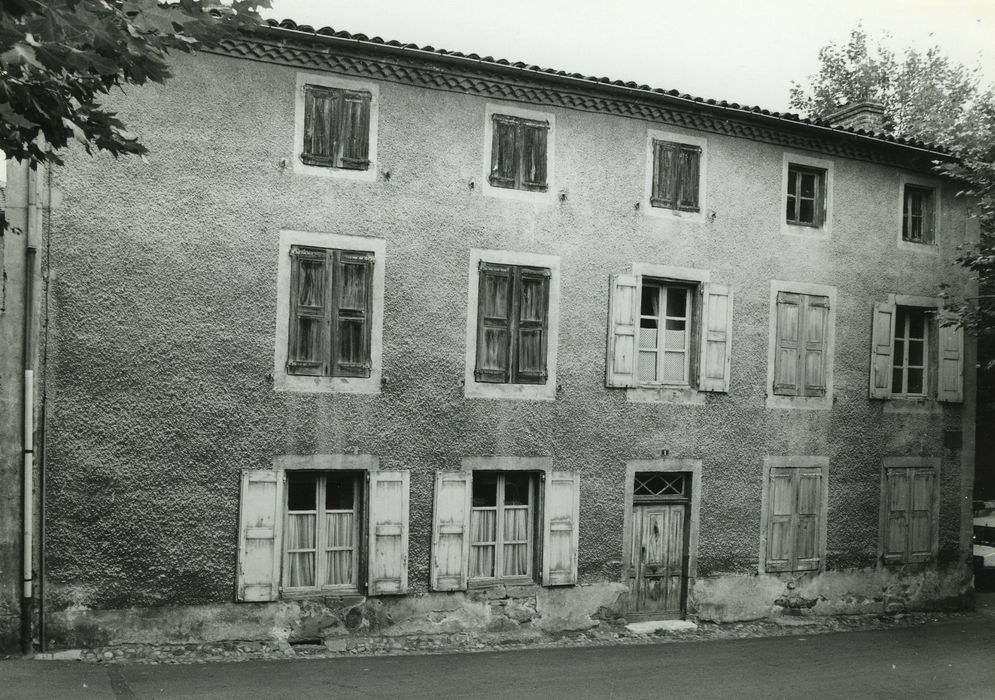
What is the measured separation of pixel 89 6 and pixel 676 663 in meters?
8.82

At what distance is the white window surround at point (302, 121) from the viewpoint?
1031cm

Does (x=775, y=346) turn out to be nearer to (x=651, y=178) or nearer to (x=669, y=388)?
(x=669, y=388)

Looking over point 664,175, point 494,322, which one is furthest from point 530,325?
point 664,175

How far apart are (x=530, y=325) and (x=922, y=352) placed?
22.7 ft

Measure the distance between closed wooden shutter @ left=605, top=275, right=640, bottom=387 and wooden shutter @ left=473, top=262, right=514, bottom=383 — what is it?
4.63 ft

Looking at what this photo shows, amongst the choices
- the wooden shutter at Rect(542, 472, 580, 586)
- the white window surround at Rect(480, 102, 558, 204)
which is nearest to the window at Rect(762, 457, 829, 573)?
the wooden shutter at Rect(542, 472, 580, 586)

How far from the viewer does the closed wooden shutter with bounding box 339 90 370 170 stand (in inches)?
413

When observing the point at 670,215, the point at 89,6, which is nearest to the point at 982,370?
the point at 670,215

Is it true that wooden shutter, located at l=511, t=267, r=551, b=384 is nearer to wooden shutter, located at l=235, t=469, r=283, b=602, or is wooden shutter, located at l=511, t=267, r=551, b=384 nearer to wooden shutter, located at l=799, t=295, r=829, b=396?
wooden shutter, located at l=235, t=469, r=283, b=602

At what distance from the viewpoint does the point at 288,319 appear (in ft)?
33.6

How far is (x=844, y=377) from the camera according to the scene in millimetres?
13266

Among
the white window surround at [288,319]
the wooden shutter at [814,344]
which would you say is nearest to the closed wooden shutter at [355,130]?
the white window surround at [288,319]

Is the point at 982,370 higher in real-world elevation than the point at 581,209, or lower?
lower

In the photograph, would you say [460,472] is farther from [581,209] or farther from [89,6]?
[89,6]
